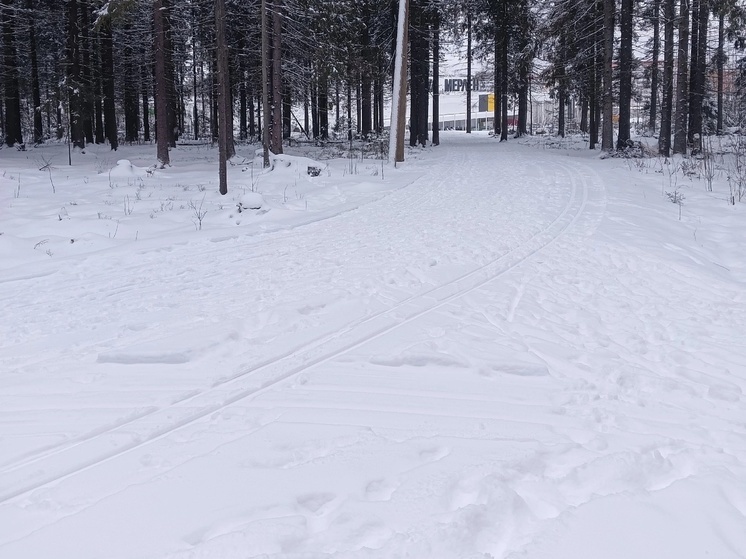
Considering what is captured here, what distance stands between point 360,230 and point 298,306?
3914mm

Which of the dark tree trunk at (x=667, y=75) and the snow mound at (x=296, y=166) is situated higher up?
the dark tree trunk at (x=667, y=75)

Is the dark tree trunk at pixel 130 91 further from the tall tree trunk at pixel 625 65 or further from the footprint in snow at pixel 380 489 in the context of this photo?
the footprint in snow at pixel 380 489

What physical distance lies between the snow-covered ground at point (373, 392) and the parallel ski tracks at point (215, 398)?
0.02 m

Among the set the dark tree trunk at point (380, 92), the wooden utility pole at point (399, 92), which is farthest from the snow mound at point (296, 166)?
the dark tree trunk at point (380, 92)

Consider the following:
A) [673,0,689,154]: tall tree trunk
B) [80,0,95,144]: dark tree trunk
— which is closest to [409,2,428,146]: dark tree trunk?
[673,0,689,154]: tall tree trunk

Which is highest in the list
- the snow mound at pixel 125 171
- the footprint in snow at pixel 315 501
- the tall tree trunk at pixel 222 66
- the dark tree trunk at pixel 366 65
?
the dark tree trunk at pixel 366 65

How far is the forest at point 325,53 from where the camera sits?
63.5 ft

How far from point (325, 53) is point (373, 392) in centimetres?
1854

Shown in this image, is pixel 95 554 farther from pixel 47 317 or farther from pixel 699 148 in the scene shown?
pixel 699 148

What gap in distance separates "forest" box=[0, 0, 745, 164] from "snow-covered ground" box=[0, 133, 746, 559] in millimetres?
6890

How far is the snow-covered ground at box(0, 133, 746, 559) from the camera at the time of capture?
2.66m

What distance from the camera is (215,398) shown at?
393 cm

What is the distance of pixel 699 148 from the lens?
22.8m

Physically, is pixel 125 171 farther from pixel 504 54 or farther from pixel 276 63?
pixel 504 54
